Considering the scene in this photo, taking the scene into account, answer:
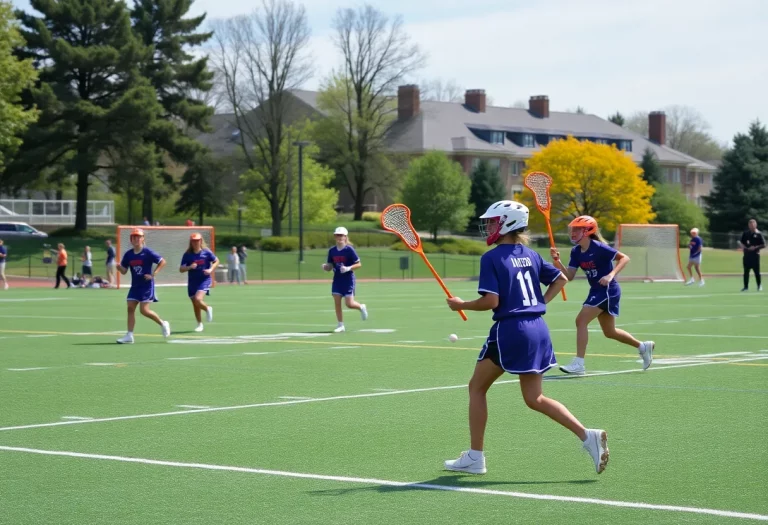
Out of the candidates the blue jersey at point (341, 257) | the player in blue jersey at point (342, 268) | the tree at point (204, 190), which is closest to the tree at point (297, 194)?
the tree at point (204, 190)

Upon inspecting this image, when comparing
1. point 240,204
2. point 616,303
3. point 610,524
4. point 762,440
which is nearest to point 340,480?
point 610,524

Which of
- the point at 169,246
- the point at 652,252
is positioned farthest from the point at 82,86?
the point at 652,252

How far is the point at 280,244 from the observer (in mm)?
74062

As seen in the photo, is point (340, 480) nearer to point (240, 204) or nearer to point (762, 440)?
point (762, 440)

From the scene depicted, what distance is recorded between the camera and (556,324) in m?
24.1

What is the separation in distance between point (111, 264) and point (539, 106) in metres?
78.4

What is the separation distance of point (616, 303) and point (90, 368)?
6.89 meters

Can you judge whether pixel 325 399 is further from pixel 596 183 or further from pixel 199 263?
pixel 596 183

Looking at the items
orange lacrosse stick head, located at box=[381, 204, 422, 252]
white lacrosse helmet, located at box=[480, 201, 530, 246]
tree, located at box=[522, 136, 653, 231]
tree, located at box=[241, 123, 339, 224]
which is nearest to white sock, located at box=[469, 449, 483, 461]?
white lacrosse helmet, located at box=[480, 201, 530, 246]

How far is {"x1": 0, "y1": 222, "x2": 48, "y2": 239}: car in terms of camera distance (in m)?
68.8

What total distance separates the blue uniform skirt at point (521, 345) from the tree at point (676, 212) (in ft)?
294

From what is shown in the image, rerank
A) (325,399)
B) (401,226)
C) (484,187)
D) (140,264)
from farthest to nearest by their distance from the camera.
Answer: (484,187)
(140,264)
(325,399)
(401,226)

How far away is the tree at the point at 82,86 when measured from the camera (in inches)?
2653

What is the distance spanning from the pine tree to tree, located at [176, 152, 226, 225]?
398 centimetres
